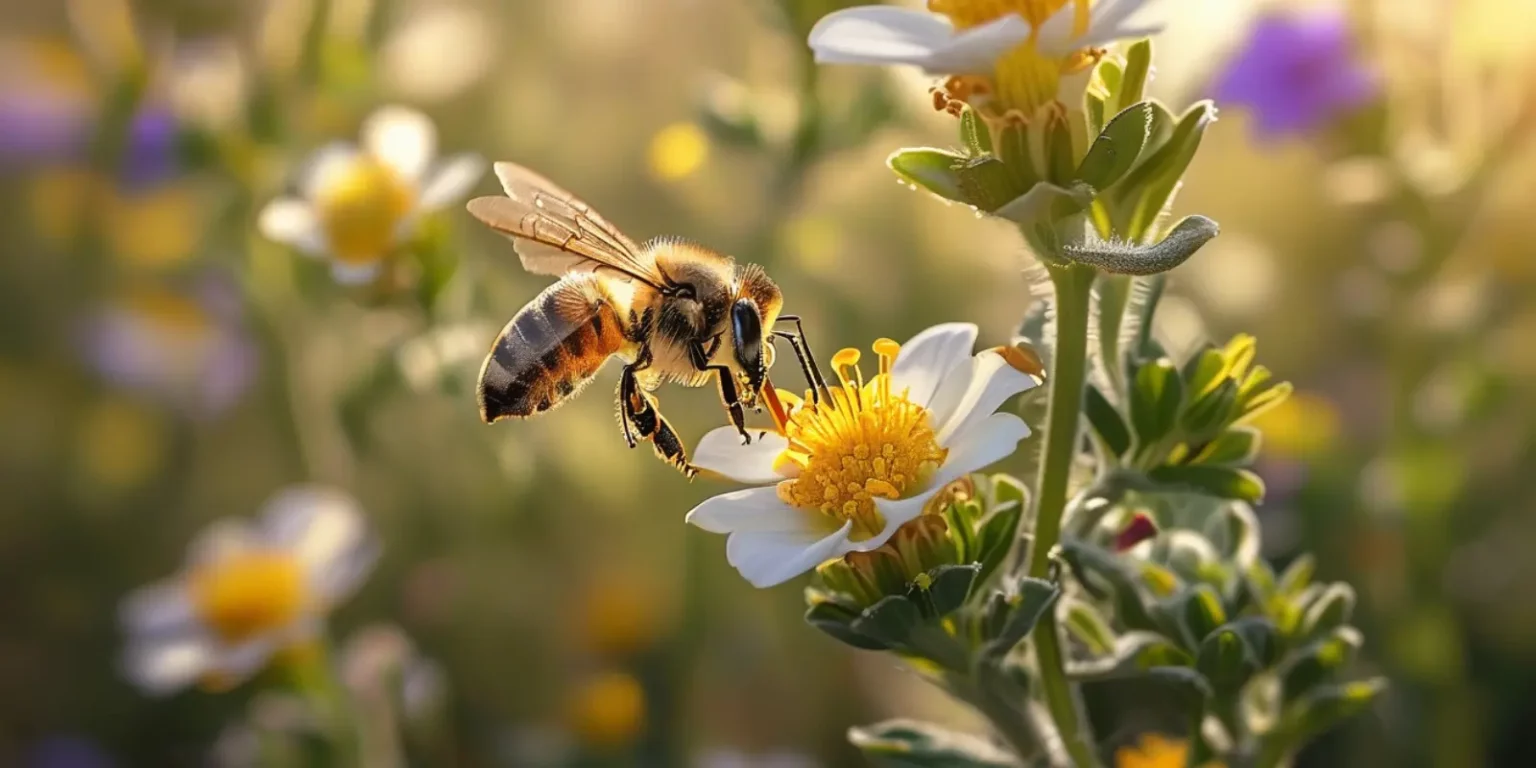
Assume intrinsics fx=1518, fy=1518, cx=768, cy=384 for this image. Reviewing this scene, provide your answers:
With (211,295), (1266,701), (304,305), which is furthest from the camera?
(211,295)

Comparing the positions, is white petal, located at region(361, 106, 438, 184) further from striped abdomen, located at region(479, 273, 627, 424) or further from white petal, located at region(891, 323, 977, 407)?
white petal, located at region(891, 323, 977, 407)

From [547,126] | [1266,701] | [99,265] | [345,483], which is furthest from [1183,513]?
[99,265]

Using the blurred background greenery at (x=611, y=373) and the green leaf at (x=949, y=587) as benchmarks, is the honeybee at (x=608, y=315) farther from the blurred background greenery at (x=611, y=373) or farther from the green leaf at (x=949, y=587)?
the blurred background greenery at (x=611, y=373)

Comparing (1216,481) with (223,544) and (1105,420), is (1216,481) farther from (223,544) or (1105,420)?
(223,544)

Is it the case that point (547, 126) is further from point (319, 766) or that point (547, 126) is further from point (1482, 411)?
point (1482, 411)

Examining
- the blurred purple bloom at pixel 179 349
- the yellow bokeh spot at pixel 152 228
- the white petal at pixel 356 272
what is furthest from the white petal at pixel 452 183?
the yellow bokeh spot at pixel 152 228
